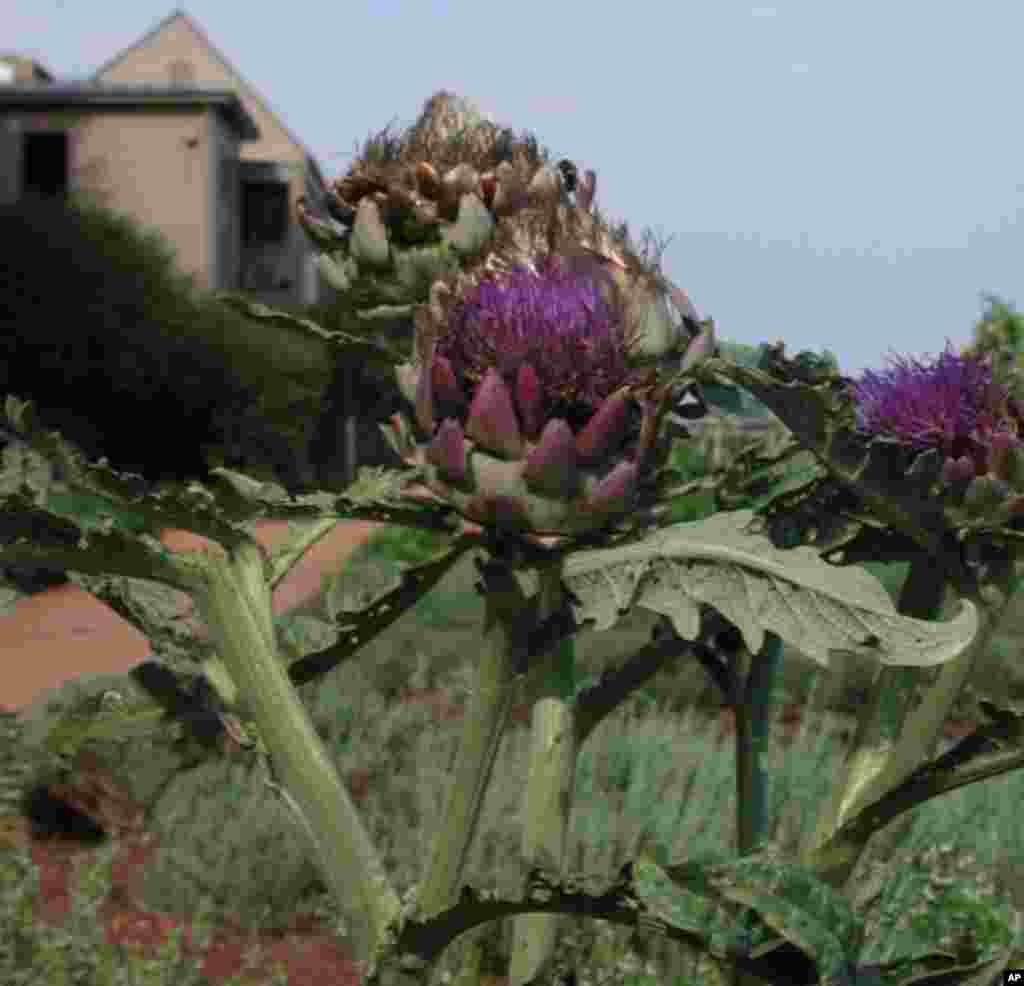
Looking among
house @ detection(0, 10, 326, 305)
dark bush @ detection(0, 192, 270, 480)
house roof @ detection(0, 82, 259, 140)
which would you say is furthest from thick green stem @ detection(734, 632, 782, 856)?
house roof @ detection(0, 82, 259, 140)

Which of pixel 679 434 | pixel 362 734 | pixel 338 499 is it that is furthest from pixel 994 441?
pixel 362 734

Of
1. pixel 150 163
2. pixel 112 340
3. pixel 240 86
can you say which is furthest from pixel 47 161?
pixel 112 340

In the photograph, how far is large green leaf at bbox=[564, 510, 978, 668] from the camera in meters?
0.90

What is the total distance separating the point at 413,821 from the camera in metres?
3.74

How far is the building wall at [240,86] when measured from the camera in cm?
2102

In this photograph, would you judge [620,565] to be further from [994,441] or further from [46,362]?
[46,362]

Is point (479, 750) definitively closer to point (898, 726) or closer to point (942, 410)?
point (898, 726)

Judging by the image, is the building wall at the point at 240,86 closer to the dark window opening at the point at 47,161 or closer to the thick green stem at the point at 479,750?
the dark window opening at the point at 47,161

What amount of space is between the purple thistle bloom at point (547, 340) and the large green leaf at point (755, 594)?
11 cm

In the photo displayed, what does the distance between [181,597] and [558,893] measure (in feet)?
1.50

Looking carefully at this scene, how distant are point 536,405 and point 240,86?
22298 mm

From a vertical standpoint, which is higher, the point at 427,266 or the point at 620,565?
the point at 427,266

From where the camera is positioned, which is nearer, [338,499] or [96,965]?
[338,499]

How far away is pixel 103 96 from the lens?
1861 cm
